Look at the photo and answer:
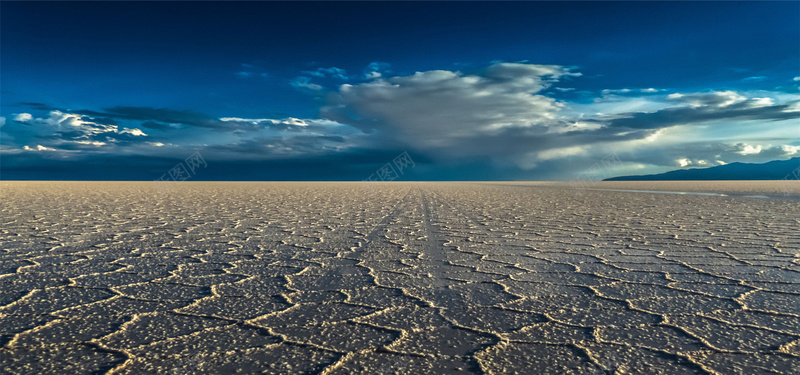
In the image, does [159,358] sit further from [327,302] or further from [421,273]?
[421,273]

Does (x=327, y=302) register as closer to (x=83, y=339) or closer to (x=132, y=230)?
(x=83, y=339)

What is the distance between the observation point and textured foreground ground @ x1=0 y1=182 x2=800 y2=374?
171cm

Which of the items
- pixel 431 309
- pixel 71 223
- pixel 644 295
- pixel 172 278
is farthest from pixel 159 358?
pixel 71 223

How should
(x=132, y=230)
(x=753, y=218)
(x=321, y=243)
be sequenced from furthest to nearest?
(x=753, y=218), (x=132, y=230), (x=321, y=243)

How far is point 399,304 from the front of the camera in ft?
8.02

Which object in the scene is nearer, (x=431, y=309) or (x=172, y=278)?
(x=431, y=309)

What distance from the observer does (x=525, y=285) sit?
2889mm

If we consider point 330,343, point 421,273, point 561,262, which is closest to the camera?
point 330,343

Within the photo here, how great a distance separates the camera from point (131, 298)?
254cm

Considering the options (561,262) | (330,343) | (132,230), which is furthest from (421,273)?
(132,230)

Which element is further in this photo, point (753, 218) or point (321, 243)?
point (753, 218)

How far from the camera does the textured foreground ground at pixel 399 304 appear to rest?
1.71 m

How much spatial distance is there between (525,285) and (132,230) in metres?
4.88

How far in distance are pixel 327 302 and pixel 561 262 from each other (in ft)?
6.73
